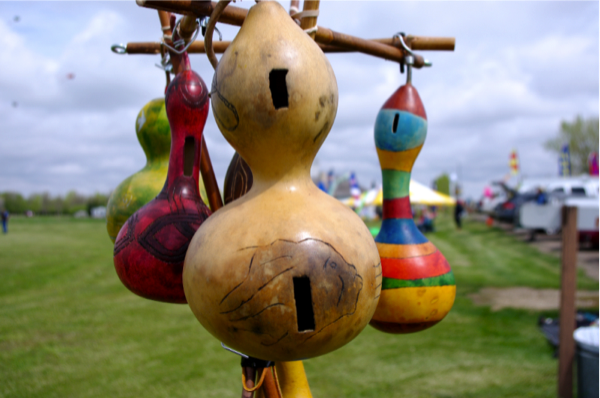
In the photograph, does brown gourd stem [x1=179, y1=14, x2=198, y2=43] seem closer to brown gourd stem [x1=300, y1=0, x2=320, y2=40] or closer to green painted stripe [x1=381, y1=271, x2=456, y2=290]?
brown gourd stem [x1=300, y1=0, x2=320, y2=40]

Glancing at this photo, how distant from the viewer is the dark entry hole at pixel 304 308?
0.77 m

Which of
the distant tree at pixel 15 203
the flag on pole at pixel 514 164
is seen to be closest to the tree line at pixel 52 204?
the distant tree at pixel 15 203

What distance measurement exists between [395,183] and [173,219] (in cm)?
64

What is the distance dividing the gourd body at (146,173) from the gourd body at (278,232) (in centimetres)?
47

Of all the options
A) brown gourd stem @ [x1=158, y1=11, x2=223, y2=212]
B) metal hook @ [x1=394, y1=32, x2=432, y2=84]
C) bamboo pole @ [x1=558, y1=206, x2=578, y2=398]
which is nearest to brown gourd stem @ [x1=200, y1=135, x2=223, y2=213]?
brown gourd stem @ [x1=158, y1=11, x2=223, y2=212]

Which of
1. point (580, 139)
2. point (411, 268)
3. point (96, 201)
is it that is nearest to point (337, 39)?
point (411, 268)

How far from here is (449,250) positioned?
1202 centimetres

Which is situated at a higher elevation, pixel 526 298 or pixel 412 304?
pixel 412 304

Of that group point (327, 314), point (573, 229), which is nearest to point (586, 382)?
point (573, 229)

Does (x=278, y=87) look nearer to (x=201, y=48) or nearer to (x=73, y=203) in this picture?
(x=201, y=48)

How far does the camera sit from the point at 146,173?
1.32m

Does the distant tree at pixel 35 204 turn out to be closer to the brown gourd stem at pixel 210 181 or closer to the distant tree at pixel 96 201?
the distant tree at pixel 96 201

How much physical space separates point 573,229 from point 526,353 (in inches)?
72.6

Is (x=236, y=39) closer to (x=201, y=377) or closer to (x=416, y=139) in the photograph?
(x=416, y=139)
